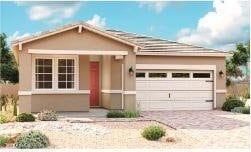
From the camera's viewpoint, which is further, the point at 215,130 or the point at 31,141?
the point at 215,130

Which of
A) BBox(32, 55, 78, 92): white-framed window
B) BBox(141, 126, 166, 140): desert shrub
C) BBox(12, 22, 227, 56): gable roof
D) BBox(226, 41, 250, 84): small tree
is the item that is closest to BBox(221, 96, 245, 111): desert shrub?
BBox(12, 22, 227, 56): gable roof

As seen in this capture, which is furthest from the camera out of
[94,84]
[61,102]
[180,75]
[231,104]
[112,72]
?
[94,84]

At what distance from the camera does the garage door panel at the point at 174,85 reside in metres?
23.5

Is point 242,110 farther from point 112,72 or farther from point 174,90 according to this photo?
point 112,72

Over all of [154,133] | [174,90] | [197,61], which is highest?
[197,61]

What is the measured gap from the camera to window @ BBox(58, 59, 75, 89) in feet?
70.3

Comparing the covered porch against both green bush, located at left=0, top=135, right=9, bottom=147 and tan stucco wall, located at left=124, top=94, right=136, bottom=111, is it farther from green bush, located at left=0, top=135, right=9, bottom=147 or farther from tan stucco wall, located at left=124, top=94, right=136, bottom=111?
green bush, located at left=0, top=135, right=9, bottom=147

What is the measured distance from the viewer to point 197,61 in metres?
24.5

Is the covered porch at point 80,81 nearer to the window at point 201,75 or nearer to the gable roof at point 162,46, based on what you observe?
the gable roof at point 162,46

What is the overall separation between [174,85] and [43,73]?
664cm

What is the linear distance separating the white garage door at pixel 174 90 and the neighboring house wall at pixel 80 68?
133 cm

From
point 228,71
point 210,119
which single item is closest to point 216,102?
point 210,119

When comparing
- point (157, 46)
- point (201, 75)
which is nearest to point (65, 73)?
point (157, 46)

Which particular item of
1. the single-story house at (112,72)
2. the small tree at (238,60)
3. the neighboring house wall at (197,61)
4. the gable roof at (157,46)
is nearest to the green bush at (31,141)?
the single-story house at (112,72)
